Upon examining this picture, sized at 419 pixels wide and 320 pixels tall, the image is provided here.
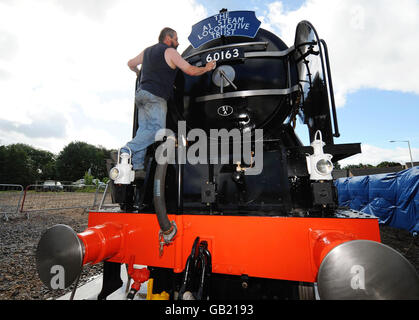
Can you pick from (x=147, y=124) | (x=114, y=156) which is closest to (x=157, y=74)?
(x=147, y=124)

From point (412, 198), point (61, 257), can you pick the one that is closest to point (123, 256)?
point (61, 257)

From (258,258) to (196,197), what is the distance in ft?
2.94

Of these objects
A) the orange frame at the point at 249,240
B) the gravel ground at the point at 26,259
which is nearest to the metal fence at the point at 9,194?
the gravel ground at the point at 26,259

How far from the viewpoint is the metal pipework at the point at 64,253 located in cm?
128

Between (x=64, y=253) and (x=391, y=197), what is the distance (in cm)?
971

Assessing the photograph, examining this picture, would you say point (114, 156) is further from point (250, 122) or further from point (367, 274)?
point (367, 274)

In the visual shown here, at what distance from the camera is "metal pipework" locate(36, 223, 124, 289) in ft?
4.21

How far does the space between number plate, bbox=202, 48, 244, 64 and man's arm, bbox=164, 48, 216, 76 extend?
0.23 metres

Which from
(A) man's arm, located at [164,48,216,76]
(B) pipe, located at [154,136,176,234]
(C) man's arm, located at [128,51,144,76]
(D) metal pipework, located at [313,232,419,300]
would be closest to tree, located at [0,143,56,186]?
(C) man's arm, located at [128,51,144,76]

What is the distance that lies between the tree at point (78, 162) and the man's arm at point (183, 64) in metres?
62.1

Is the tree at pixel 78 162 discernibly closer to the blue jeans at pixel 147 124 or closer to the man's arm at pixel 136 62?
the man's arm at pixel 136 62

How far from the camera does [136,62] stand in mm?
2449

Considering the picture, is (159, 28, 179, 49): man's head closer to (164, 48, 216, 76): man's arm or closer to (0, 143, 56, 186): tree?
(164, 48, 216, 76): man's arm
